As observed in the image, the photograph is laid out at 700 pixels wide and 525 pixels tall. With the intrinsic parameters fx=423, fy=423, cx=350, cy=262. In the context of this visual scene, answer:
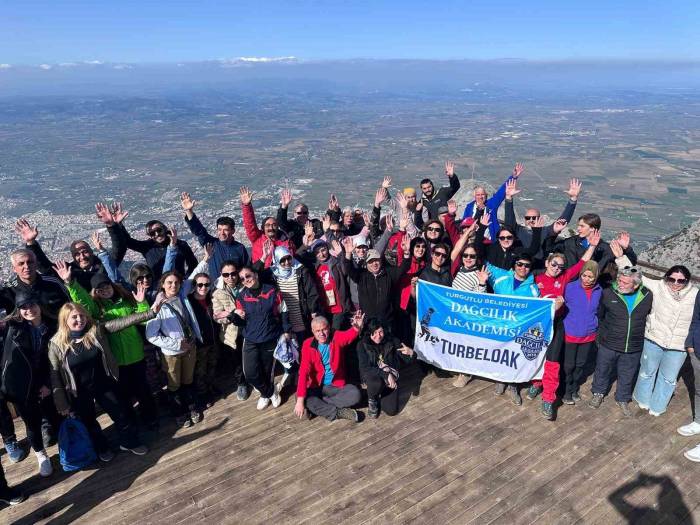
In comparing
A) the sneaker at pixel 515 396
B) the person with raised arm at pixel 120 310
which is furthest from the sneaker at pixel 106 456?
the sneaker at pixel 515 396

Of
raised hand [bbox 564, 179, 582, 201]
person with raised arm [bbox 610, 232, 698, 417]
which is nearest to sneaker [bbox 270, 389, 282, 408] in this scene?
person with raised arm [bbox 610, 232, 698, 417]

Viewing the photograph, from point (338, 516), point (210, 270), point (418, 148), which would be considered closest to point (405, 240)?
point (210, 270)

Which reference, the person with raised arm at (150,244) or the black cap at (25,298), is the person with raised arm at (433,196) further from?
the black cap at (25,298)

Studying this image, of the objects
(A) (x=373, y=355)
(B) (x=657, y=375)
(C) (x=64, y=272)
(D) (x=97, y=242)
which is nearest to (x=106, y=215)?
(D) (x=97, y=242)

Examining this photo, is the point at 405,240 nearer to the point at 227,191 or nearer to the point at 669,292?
the point at 669,292

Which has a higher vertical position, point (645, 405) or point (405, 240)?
point (405, 240)

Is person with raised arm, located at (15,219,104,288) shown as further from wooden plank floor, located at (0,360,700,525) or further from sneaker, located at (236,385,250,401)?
sneaker, located at (236,385,250,401)
